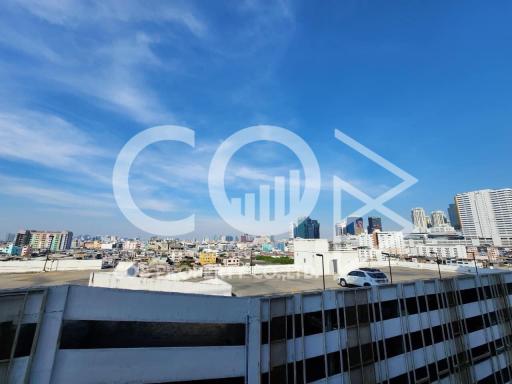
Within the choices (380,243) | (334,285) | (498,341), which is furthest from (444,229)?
(334,285)

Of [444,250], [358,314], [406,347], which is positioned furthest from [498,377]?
[444,250]

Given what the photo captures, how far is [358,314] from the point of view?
16.0 meters

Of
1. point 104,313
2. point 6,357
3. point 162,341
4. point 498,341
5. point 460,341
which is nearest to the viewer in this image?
point 6,357

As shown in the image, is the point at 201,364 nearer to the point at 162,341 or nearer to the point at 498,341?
the point at 162,341

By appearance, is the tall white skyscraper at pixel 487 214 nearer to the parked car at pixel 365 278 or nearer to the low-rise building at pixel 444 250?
the low-rise building at pixel 444 250

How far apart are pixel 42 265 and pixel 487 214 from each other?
222670 mm

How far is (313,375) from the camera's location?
1411cm

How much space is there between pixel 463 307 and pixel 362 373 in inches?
487

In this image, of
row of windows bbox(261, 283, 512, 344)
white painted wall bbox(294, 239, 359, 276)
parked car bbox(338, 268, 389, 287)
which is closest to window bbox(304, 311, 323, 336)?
row of windows bbox(261, 283, 512, 344)

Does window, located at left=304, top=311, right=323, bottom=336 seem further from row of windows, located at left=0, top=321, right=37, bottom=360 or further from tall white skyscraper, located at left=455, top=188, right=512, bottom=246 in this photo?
tall white skyscraper, located at left=455, top=188, right=512, bottom=246

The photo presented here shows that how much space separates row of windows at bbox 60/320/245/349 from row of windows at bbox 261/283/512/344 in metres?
2.02

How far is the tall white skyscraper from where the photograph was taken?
155125 millimetres

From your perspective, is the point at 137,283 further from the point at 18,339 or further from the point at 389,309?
the point at 389,309

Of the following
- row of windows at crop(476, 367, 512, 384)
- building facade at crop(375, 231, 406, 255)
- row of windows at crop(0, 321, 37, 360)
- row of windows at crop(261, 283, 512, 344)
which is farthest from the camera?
building facade at crop(375, 231, 406, 255)
